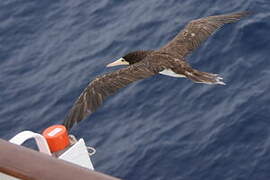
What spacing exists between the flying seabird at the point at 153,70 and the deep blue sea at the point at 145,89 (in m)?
1.43

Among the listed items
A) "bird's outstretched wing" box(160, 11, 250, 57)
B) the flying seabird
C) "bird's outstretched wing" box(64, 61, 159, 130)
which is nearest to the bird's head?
the flying seabird

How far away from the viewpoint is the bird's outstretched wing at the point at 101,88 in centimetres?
958

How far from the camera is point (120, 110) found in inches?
567

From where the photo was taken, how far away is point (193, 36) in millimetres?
12250

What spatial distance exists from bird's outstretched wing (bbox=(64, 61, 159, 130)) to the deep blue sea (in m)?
2.10

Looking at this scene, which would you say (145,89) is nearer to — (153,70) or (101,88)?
(153,70)

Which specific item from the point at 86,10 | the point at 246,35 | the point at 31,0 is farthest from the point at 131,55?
the point at 31,0

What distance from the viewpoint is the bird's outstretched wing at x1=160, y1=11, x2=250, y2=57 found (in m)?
12.0

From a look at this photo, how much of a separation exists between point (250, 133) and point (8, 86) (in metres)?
7.10

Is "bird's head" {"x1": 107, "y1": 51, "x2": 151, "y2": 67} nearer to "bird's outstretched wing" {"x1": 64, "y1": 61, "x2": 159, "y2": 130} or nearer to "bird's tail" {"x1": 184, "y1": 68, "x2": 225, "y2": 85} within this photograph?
"bird's outstretched wing" {"x1": 64, "y1": 61, "x2": 159, "y2": 130}

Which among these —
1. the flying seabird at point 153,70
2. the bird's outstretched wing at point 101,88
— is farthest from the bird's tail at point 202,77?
the bird's outstretched wing at point 101,88

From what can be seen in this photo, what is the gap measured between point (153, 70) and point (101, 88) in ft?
3.97

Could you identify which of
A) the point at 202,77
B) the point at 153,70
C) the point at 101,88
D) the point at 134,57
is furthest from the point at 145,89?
the point at 101,88

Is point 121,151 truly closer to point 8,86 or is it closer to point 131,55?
point 131,55
